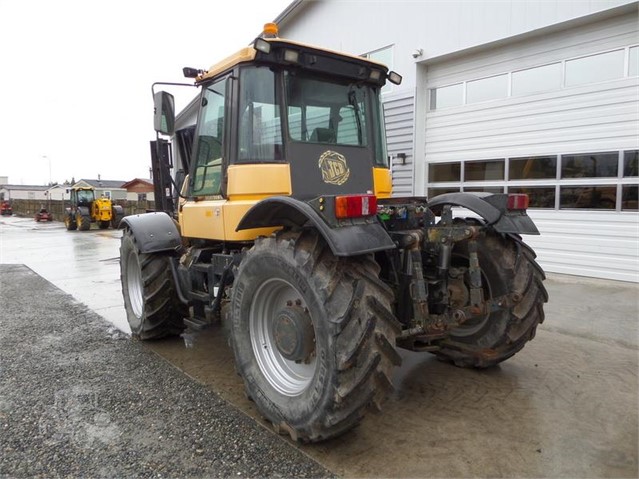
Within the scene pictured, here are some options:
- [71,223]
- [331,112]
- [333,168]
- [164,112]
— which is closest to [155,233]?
[164,112]

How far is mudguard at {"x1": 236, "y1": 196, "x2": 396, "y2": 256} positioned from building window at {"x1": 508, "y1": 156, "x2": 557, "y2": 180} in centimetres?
678

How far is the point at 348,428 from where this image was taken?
107 inches

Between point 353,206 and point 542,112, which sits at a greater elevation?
point 542,112

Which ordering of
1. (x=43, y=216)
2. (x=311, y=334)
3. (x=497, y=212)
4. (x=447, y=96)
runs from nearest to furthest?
1. (x=311, y=334)
2. (x=497, y=212)
3. (x=447, y=96)
4. (x=43, y=216)

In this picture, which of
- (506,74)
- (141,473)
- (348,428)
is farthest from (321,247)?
(506,74)

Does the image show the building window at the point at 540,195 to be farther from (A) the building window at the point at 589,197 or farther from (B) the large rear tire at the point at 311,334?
(B) the large rear tire at the point at 311,334

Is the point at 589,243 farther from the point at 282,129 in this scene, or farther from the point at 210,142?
the point at 210,142

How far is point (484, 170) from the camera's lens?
30.7 feet

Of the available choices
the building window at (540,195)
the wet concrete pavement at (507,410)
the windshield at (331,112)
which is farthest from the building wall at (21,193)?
the windshield at (331,112)

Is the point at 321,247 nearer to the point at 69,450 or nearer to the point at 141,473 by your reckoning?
the point at 141,473

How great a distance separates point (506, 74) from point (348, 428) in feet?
26.6

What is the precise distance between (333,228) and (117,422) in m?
2.09

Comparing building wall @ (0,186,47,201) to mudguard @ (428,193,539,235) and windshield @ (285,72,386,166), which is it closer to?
windshield @ (285,72,386,166)

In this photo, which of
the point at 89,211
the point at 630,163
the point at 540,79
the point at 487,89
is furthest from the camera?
the point at 89,211
